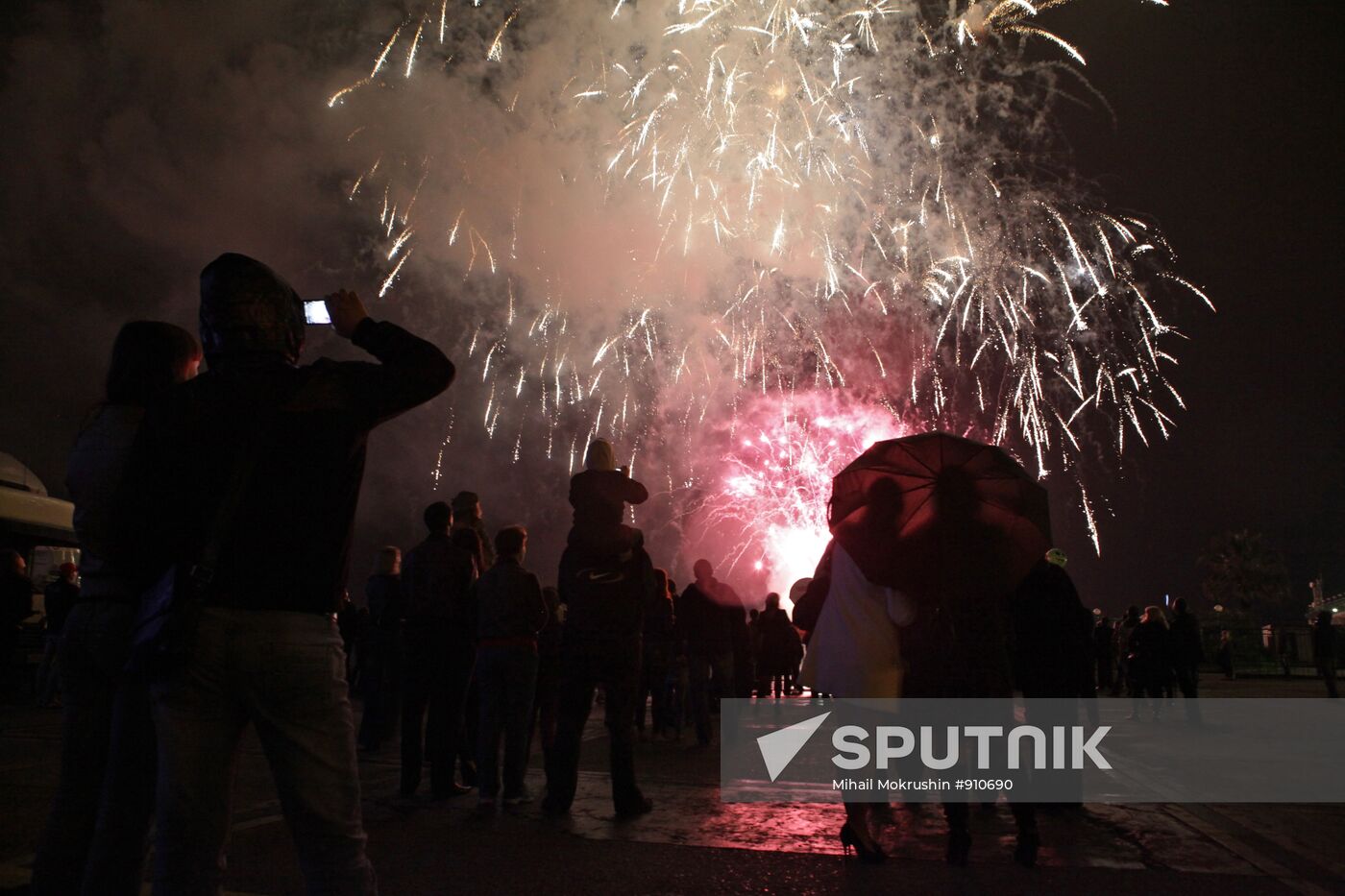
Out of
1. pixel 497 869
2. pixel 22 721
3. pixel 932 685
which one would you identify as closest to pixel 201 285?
pixel 497 869

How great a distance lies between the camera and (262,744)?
2.13 meters

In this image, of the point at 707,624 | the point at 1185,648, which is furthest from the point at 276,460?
the point at 1185,648

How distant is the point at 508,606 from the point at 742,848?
7.26 ft

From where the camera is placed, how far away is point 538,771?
7566 mm

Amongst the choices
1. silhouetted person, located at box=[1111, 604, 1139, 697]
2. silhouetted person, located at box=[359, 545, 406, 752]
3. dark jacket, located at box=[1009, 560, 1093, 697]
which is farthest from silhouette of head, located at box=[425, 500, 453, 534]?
silhouetted person, located at box=[1111, 604, 1139, 697]

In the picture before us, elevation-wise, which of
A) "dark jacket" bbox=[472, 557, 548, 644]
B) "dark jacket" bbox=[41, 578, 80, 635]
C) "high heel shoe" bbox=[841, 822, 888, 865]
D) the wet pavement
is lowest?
the wet pavement

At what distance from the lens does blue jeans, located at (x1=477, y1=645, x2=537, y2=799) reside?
5.95 m

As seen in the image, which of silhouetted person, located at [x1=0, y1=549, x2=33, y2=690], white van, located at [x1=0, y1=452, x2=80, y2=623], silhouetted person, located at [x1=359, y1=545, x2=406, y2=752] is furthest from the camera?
white van, located at [x1=0, y1=452, x2=80, y2=623]

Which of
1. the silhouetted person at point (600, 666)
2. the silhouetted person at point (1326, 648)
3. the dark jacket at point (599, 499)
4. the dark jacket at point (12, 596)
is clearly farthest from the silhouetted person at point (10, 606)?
the silhouetted person at point (1326, 648)

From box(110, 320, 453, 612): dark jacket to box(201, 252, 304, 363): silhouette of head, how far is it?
0.04m

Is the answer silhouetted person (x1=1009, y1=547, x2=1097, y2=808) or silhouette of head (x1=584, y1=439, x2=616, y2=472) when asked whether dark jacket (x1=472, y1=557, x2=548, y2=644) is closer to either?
silhouette of head (x1=584, y1=439, x2=616, y2=472)

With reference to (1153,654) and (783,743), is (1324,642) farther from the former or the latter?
(783,743)

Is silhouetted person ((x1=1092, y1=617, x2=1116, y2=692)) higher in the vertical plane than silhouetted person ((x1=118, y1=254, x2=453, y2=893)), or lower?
lower

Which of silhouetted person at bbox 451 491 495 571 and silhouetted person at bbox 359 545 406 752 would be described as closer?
silhouetted person at bbox 451 491 495 571
